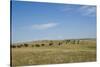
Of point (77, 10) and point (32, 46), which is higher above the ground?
point (77, 10)

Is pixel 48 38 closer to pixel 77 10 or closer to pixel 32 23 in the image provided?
pixel 32 23

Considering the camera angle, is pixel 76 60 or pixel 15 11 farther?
pixel 76 60

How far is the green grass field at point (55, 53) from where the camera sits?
214 centimetres

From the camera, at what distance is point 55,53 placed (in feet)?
7.37

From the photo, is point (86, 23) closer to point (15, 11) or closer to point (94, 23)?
point (94, 23)

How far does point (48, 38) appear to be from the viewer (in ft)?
7.29

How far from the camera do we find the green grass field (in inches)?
84.2

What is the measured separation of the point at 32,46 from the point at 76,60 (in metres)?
0.57

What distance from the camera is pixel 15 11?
2.11 metres

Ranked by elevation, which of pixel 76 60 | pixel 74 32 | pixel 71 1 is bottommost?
pixel 76 60

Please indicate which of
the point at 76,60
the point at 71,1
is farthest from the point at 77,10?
the point at 76,60
